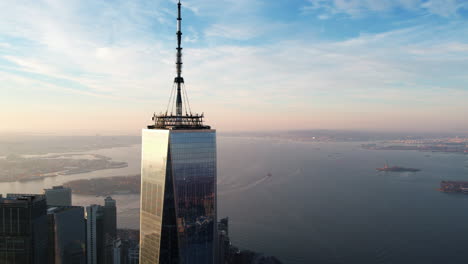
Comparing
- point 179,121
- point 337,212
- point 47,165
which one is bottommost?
point 337,212

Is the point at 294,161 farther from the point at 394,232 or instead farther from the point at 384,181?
the point at 394,232

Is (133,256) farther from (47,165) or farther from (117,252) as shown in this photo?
(47,165)

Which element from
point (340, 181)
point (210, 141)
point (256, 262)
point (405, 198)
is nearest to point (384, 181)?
point (340, 181)

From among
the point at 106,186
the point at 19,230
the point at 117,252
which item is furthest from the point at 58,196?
the point at 19,230

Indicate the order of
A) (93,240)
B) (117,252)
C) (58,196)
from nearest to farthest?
(117,252) → (93,240) → (58,196)

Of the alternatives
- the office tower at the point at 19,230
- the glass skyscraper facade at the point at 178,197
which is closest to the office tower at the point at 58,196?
the office tower at the point at 19,230

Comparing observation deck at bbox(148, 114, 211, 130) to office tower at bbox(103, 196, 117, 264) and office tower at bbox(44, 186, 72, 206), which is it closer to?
office tower at bbox(103, 196, 117, 264)

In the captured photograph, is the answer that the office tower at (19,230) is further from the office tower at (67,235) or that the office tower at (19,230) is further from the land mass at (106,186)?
the land mass at (106,186)
